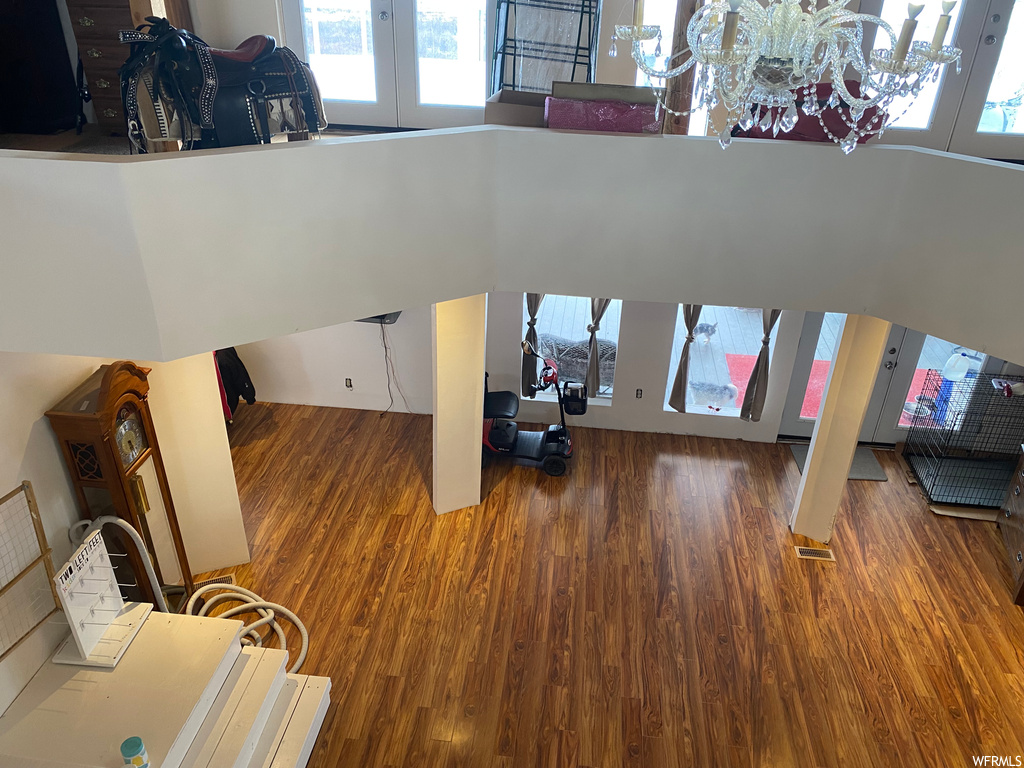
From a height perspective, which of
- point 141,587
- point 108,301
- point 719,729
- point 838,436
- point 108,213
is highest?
point 108,213

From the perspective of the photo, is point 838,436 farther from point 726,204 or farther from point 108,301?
point 108,301

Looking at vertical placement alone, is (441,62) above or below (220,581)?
above

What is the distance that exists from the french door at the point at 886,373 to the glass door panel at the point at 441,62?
358 cm

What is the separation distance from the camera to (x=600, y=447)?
6.91 metres

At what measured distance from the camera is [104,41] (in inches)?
165

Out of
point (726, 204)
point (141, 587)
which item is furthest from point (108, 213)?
point (726, 204)

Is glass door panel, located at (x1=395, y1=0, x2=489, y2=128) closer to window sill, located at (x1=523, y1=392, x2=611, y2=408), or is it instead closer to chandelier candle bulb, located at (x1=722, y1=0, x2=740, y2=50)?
window sill, located at (x1=523, y1=392, x2=611, y2=408)

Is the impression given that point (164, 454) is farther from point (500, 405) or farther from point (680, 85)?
point (680, 85)

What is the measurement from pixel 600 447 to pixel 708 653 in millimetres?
2525

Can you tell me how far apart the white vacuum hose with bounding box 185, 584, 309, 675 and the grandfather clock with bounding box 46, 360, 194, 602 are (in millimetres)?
368

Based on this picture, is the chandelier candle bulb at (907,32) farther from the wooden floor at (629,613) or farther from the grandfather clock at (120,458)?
the grandfather clock at (120,458)

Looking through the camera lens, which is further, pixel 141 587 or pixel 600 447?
pixel 600 447

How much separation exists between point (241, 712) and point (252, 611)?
1114 mm

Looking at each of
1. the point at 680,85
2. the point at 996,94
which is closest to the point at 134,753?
the point at 680,85
